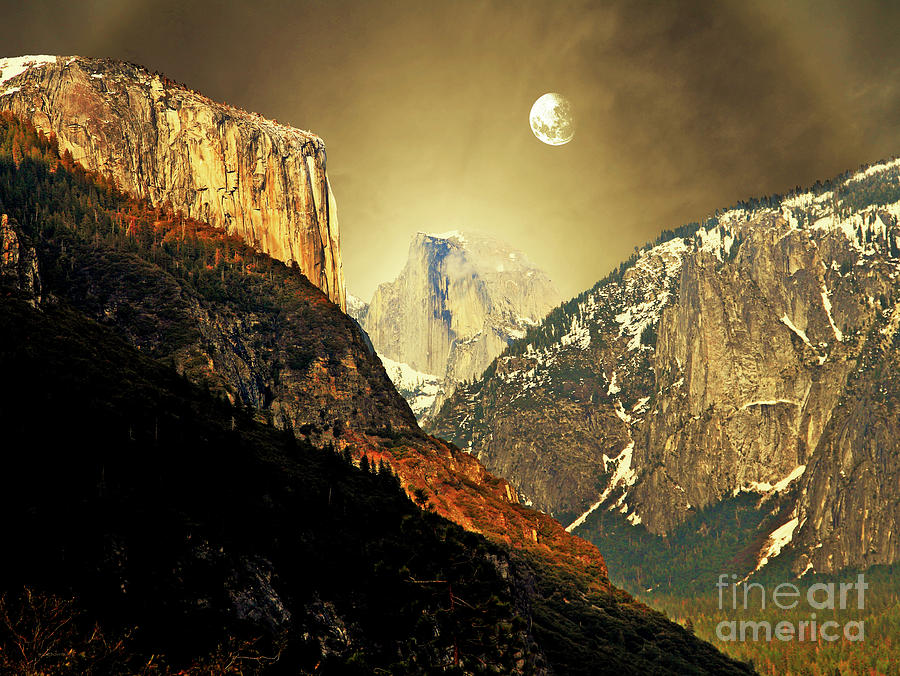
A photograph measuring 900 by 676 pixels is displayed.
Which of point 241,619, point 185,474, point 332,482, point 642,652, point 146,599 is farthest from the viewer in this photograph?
point 642,652

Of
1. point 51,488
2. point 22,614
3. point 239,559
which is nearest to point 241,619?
point 239,559

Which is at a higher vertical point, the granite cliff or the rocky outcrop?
the rocky outcrop

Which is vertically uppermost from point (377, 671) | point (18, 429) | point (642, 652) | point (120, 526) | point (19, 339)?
point (19, 339)

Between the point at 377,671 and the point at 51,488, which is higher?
the point at 51,488

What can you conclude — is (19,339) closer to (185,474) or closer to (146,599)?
(185,474)

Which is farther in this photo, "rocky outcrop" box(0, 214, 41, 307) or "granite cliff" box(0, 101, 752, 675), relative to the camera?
"rocky outcrop" box(0, 214, 41, 307)

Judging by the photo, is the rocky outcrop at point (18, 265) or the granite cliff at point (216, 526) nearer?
the granite cliff at point (216, 526)

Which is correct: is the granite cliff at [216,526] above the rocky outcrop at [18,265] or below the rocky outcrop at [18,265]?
below

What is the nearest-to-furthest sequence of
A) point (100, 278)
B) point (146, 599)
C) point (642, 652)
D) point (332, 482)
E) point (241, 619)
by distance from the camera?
point (146, 599) < point (241, 619) < point (332, 482) < point (642, 652) < point (100, 278)

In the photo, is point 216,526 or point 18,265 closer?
point 216,526

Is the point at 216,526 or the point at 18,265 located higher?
the point at 18,265

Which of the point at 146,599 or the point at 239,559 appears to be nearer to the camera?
the point at 146,599

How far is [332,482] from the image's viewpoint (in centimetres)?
10900

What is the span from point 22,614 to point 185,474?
33.2 metres
